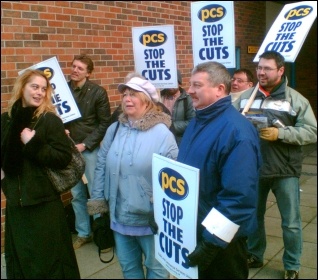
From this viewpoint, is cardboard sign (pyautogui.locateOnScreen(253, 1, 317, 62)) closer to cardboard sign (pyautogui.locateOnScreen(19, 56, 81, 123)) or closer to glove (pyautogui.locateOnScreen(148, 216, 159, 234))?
cardboard sign (pyautogui.locateOnScreen(19, 56, 81, 123))

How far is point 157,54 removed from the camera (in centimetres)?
493

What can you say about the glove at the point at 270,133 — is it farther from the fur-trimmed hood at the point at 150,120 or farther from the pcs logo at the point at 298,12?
the pcs logo at the point at 298,12

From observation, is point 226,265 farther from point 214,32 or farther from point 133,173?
point 214,32

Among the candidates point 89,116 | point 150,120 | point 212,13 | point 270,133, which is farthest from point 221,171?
point 212,13

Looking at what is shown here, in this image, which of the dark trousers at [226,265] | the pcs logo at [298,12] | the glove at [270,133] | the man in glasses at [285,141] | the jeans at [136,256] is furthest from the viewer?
the pcs logo at [298,12]

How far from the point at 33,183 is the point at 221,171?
55.2 inches

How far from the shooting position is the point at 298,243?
3947mm

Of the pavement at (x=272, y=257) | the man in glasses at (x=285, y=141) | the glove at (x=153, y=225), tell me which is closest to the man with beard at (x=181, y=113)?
the man in glasses at (x=285, y=141)

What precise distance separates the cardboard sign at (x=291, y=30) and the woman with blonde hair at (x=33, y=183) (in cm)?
204

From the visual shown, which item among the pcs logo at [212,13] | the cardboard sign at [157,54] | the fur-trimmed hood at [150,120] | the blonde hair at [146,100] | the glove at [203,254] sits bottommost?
the glove at [203,254]

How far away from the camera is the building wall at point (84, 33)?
4930 mm

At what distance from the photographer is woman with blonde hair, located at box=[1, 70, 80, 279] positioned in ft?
10.5

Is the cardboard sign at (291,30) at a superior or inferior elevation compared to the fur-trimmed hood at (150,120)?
superior

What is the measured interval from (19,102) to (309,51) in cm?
1145
